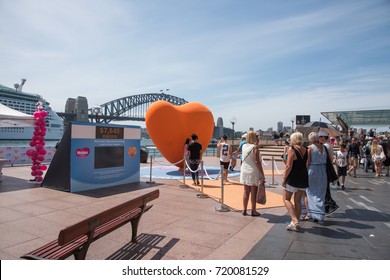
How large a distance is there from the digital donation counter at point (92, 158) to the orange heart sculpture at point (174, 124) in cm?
157

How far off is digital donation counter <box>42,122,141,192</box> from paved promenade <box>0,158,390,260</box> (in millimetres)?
680

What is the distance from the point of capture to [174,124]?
36.3ft

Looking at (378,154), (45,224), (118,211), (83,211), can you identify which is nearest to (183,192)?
(83,211)

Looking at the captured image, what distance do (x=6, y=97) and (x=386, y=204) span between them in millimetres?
67308

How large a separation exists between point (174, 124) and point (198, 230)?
6829mm

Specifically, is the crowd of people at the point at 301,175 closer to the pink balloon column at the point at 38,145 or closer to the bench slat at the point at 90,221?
the bench slat at the point at 90,221

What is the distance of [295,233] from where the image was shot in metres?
4.50

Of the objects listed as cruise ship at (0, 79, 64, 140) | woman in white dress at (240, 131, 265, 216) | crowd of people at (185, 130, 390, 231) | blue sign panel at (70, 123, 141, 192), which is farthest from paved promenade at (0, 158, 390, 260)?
cruise ship at (0, 79, 64, 140)

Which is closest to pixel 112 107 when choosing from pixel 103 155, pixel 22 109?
pixel 22 109

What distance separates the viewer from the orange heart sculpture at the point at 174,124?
10906 millimetres

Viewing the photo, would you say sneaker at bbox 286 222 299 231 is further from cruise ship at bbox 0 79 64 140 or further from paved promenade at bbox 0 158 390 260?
cruise ship at bbox 0 79 64 140

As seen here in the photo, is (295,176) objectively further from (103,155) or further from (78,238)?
(103,155)

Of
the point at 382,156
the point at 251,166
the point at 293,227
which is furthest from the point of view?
the point at 382,156
